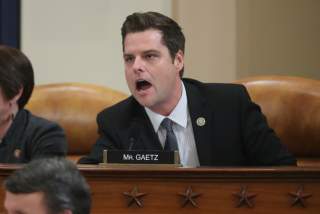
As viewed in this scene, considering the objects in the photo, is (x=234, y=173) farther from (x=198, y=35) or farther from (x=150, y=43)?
(x=198, y=35)

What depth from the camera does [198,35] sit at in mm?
4184

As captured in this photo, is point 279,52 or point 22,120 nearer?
point 22,120

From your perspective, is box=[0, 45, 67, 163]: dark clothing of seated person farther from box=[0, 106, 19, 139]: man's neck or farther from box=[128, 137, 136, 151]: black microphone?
box=[128, 137, 136, 151]: black microphone

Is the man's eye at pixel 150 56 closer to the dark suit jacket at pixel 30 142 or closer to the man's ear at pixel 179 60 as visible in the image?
the man's ear at pixel 179 60

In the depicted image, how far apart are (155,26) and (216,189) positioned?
3.01 feet

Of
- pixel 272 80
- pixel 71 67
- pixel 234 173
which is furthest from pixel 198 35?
pixel 234 173

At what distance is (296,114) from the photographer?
3.06 m

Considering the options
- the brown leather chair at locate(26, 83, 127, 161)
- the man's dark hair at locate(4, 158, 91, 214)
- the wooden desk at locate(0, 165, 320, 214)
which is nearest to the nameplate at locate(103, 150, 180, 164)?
the wooden desk at locate(0, 165, 320, 214)

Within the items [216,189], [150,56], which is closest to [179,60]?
[150,56]

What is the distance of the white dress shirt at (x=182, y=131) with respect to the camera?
2686 mm

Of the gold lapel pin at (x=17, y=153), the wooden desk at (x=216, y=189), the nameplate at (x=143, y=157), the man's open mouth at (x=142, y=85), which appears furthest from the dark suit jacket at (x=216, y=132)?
the wooden desk at (x=216, y=189)

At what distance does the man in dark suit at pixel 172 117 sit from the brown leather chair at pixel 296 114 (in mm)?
283

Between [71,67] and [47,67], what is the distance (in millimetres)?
146

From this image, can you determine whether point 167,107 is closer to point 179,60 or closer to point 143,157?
point 179,60
